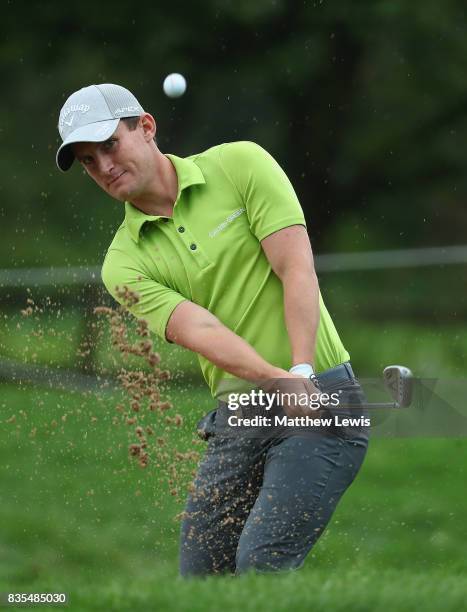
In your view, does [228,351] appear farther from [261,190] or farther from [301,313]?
[261,190]

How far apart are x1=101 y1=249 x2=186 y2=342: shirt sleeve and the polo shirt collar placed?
9 cm

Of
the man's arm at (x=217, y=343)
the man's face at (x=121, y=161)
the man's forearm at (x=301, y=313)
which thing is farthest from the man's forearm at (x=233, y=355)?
the man's face at (x=121, y=161)

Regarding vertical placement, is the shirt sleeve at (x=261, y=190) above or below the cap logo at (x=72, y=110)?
below

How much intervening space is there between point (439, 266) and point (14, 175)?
14.1 feet

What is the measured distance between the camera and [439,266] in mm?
13430

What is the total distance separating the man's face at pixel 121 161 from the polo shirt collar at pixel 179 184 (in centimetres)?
6

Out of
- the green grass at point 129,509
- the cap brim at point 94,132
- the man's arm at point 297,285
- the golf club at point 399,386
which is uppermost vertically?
the cap brim at point 94,132

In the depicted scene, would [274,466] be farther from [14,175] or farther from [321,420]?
[14,175]

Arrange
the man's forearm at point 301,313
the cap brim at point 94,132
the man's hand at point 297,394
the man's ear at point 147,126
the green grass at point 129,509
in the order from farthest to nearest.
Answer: the green grass at point 129,509 < the man's ear at point 147,126 < the cap brim at point 94,132 < the man's forearm at point 301,313 < the man's hand at point 297,394

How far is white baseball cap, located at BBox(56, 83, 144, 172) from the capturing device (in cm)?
425

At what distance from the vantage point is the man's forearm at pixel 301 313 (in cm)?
412

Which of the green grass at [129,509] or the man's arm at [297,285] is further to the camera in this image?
the green grass at [129,509]

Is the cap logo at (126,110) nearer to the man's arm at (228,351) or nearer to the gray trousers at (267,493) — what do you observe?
the man's arm at (228,351)

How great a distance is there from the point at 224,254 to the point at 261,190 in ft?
0.68
